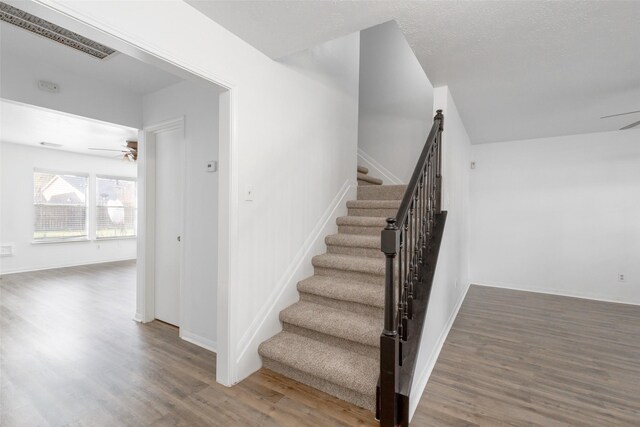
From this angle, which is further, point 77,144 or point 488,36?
point 77,144

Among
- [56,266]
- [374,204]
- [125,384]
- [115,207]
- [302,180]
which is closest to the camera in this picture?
[125,384]

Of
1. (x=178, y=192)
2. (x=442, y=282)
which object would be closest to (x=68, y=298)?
(x=178, y=192)

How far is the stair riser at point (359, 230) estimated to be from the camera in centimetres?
317

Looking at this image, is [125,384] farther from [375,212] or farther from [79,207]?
[79,207]

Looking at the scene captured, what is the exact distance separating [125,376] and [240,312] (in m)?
1.00

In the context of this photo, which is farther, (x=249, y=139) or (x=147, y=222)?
(x=147, y=222)

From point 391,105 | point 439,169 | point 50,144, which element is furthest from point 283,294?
point 50,144

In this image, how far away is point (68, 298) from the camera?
420 cm

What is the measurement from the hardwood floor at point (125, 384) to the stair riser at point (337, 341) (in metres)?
0.35

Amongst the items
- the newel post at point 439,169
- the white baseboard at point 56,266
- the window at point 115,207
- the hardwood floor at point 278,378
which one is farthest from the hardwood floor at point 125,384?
the window at point 115,207

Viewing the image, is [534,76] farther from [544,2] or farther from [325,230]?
[325,230]

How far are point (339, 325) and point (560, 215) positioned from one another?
443cm

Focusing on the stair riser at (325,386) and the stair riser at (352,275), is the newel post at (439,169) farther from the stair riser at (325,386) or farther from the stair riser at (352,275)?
the stair riser at (325,386)

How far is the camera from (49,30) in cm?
220
